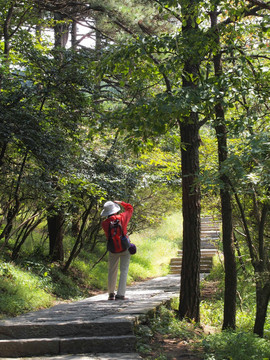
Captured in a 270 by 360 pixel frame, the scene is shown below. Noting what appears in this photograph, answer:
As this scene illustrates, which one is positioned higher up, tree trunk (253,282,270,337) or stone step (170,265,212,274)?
tree trunk (253,282,270,337)

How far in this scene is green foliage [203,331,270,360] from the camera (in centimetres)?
503

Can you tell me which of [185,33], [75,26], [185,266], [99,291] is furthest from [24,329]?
[75,26]

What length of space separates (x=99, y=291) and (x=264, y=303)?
7.19m

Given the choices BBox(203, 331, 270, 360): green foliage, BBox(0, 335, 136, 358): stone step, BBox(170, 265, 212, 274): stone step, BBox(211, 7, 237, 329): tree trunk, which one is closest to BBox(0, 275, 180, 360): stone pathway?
BBox(0, 335, 136, 358): stone step

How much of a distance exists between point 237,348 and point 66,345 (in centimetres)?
219

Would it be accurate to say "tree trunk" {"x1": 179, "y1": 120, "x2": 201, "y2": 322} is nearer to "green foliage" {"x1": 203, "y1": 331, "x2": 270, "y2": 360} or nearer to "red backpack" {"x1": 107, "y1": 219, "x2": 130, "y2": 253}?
"red backpack" {"x1": 107, "y1": 219, "x2": 130, "y2": 253}

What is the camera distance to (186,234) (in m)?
7.61

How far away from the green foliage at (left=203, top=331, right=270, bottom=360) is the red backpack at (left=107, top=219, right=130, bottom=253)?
223 cm

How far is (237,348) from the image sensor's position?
5215 millimetres

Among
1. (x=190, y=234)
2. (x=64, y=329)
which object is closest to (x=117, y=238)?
(x=190, y=234)

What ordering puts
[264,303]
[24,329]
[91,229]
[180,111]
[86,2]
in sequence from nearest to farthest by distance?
[24,329] < [180,111] < [264,303] < [86,2] < [91,229]

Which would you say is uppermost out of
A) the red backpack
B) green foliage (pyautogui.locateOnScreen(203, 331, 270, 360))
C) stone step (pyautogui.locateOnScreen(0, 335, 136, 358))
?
the red backpack

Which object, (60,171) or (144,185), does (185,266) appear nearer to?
(60,171)

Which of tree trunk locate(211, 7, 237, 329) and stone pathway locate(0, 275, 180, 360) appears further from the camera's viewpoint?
tree trunk locate(211, 7, 237, 329)
